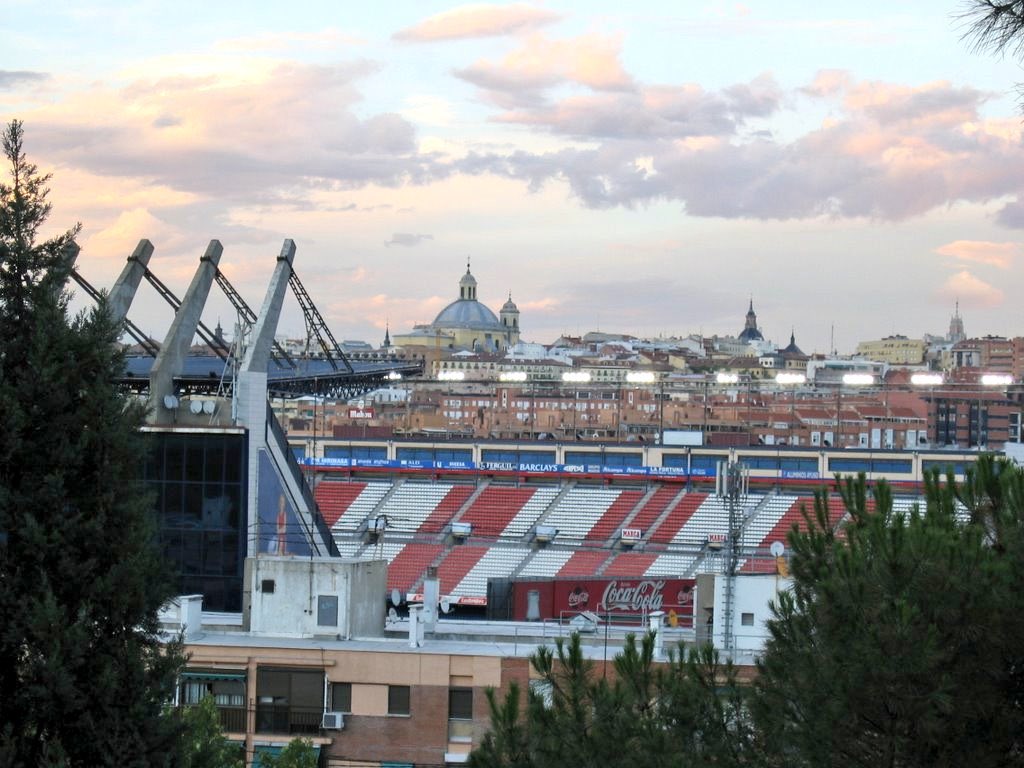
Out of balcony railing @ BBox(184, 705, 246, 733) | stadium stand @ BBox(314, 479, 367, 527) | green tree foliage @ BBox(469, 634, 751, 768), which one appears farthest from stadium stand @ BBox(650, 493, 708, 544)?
green tree foliage @ BBox(469, 634, 751, 768)

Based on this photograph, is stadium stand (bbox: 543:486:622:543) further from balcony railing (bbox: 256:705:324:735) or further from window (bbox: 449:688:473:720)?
balcony railing (bbox: 256:705:324:735)

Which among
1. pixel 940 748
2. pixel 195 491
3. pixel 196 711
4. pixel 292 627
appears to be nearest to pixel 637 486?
pixel 195 491

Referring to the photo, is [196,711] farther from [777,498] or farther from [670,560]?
[777,498]

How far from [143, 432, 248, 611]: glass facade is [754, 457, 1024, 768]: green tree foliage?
1456 centimetres

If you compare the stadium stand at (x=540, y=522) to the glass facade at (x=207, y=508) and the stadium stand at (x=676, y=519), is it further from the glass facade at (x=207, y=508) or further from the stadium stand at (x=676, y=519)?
the glass facade at (x=207, y=508)

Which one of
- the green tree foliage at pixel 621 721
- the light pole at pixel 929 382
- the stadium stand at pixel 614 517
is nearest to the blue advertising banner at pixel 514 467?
the stadium stand at pixel 614 517

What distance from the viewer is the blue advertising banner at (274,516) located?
25.5 m

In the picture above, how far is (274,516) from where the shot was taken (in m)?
26.1

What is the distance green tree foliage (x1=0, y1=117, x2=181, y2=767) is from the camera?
359 inches

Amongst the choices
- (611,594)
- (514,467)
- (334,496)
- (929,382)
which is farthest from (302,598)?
(929,382)

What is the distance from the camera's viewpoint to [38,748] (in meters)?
9.20

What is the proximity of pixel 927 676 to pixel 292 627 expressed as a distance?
11.4 metres

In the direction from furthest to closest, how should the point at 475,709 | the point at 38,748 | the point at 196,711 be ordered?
the point at 475,709
the point at 196,711
the point at 38,748

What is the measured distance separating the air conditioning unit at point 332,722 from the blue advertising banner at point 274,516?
647 cm
